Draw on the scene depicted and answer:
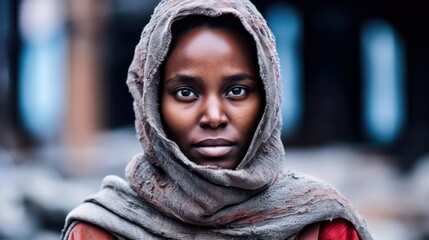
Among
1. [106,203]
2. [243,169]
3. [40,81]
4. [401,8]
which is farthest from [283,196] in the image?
[40,81]

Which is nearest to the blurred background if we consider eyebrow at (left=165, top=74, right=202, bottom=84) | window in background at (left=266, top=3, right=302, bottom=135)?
window in background at (left=266, top=3, right=302, bottom=135)

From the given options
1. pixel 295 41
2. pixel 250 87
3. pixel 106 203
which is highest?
pixel 295 41

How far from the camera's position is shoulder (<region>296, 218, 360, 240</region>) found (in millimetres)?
2635

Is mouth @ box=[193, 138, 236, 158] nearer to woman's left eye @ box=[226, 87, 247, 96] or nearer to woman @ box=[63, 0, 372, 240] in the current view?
woman @ box=[63, 0, 372, 240]

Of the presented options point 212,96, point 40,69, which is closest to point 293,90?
point 40,69

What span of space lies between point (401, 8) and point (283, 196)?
843 cm

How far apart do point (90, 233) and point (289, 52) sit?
29.3ft

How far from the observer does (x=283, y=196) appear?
8.66ft

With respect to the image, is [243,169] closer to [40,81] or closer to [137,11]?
[137,11]

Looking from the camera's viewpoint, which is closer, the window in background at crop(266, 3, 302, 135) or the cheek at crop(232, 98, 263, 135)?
the cheek at crop(232, 98, 263, 135)

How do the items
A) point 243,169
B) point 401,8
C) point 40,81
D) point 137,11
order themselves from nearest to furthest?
point 243,169, point 401,8, point 137,11, point 40,81

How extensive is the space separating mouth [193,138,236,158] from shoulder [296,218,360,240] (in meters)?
0.27

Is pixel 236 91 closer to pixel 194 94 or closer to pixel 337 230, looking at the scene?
pixel 194 94

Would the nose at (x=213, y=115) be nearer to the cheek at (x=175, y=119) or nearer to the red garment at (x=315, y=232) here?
the cheek at (x=175, y=119)
